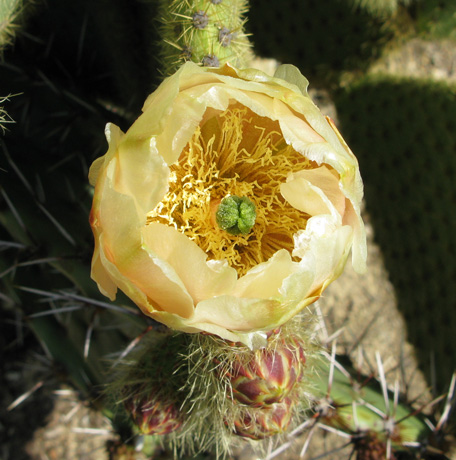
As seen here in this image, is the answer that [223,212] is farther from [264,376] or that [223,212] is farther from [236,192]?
[264,376]

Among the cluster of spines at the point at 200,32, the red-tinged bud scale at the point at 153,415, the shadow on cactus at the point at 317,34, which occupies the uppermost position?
the cluster of spines at the point at 200,32

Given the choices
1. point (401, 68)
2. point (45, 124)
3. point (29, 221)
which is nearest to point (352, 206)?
point (29, 221)

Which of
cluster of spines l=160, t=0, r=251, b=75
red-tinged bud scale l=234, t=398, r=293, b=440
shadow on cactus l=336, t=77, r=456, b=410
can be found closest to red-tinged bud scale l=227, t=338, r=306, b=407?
red-tinged bud scale l=234, t=398, r=293, b=440

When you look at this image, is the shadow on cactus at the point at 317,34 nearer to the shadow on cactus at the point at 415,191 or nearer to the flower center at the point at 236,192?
the shadow on cactus at the point at 415,191

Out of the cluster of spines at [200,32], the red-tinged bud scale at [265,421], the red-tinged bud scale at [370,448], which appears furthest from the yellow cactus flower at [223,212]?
the red-tinged bud scale at [370,448]

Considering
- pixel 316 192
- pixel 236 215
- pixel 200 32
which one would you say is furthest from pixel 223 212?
pixel 200 32

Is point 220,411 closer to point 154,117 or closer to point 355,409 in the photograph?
point 355,409

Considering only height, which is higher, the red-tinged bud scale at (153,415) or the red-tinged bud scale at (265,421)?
the red-tinged bud scale at (265,421)
